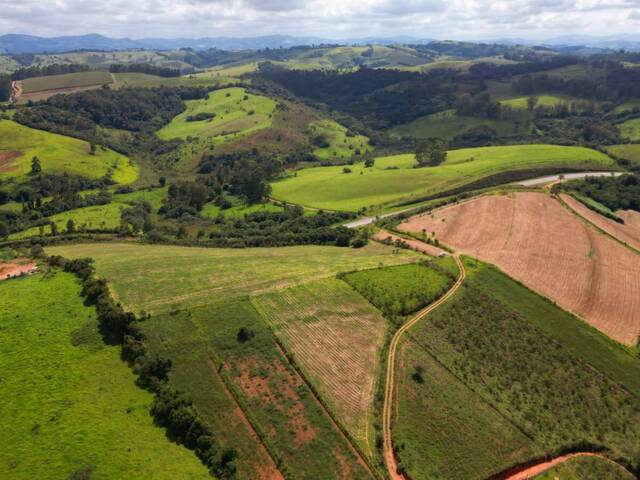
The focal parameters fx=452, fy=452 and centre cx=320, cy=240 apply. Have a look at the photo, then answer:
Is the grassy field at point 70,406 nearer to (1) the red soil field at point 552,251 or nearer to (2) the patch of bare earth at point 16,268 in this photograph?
(2) the patch of bare earth at point 16,268

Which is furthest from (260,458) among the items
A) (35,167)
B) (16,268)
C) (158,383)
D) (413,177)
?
(35,167)

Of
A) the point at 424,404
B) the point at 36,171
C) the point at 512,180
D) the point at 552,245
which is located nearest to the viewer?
the point at 424,404

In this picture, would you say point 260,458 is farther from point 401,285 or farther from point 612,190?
point 612,190

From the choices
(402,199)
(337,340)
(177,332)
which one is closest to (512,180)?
(402,199)

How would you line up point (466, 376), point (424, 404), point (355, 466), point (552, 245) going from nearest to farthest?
point (355, 466), point (424, 404), point (466, 376), point (552, 245)

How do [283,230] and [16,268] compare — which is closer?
[16,268]

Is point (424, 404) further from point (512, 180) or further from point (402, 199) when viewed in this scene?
point (512, 180)
